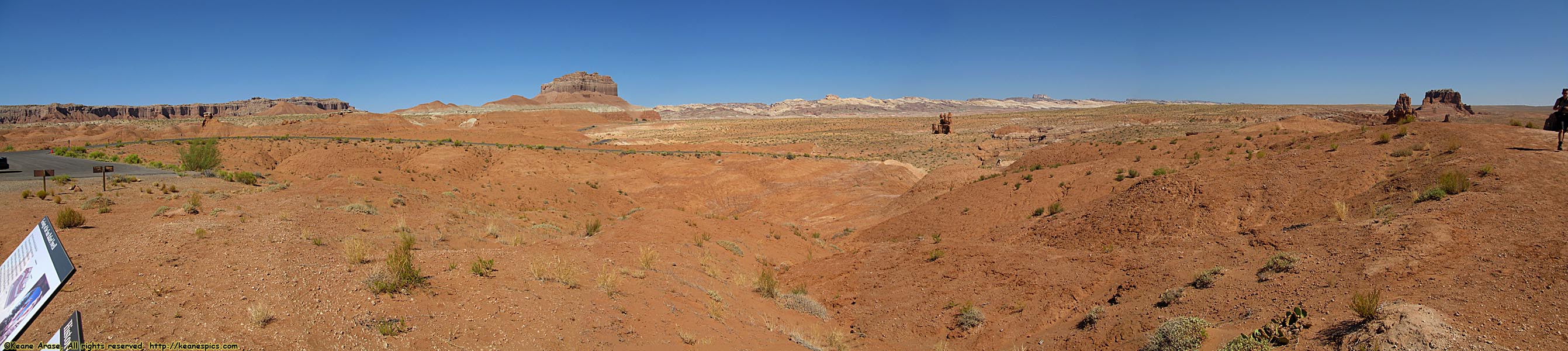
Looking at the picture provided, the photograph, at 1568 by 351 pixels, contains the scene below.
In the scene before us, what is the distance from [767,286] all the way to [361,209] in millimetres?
9525

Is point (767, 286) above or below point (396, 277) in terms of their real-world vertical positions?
below

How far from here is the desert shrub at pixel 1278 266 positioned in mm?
8094

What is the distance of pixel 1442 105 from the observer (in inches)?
2238

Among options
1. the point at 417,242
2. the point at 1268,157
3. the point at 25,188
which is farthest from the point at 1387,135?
the point at 25,188

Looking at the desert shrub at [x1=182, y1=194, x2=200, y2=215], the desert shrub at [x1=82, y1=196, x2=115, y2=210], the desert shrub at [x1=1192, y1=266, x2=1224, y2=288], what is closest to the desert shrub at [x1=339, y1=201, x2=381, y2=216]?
the desert shrub at [x1=182, y1=194, x2=200, y2=215]

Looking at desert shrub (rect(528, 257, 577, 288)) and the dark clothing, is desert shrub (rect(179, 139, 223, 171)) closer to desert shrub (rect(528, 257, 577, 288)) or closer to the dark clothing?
desert shrub (rect(528, 257, 577, 288))

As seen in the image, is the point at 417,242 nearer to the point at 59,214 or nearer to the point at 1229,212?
the point at 59,214

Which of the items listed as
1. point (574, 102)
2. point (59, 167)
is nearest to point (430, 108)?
point (574, 102)

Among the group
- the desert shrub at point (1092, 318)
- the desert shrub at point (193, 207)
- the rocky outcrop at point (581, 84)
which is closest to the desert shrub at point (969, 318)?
the desert shrub at point (1092, 318)

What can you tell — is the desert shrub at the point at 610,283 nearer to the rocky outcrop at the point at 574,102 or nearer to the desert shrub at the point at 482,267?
the desert shrub at the point at 482,267

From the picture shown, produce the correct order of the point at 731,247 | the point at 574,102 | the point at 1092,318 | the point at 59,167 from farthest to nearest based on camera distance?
the point at 574,102
the point at 59,167
the point at 731,247
the point at 1092,318

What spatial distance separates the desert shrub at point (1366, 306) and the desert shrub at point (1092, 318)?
107 inches

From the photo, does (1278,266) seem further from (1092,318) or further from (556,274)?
(556,274)

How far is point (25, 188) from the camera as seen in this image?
15422mm
